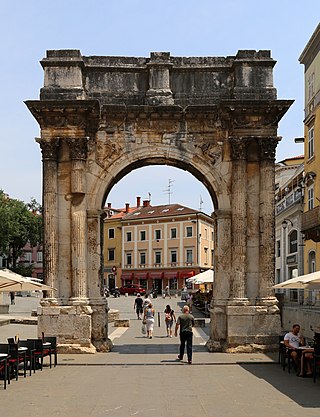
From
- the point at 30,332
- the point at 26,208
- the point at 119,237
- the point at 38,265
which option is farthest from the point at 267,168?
the point at 38,265

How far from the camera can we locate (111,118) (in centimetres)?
2044

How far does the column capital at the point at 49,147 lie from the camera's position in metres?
20.0

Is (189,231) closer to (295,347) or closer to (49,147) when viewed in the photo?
(49,147)

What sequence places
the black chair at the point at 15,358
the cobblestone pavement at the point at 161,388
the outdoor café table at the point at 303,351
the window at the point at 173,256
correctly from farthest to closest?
the window at the point at 173,256 < the outdoor café table at the point at 303,351 < the black chair at the point at 15,358 < the cobblestone pavement at the point at 161,388

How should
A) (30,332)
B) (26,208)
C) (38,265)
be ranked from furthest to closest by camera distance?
(38,265) → (26,208) → (30,332)

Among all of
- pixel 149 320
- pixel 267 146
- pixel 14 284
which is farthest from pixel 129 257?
pixel 14 284

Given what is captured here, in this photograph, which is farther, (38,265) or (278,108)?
(38,265)

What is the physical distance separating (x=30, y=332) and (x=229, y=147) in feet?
42.4

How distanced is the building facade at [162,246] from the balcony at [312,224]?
148 feet

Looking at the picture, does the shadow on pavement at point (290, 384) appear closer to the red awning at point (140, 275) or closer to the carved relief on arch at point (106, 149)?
the carved relief on arch at point (106, 149)

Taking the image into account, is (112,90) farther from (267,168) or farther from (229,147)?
(267,168)

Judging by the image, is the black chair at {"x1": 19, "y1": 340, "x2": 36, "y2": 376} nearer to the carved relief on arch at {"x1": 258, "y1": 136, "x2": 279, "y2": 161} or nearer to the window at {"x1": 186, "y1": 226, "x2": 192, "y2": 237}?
the carved relief on arch at {"x1": 258, "y1": 136, "x2": 279, "y2": 161}

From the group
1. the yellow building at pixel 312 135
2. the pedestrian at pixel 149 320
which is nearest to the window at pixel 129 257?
the yellow building at pixel 312 135

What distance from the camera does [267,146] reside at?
2008 cm
